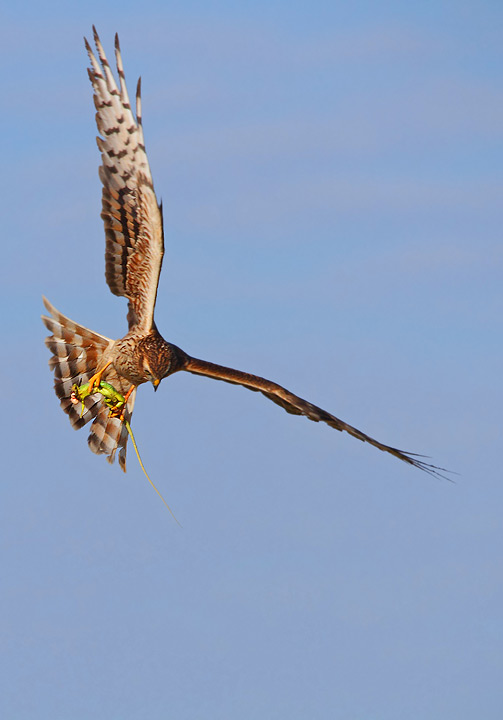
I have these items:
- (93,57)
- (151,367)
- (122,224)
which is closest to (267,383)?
(151,367)

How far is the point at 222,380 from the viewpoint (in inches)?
722

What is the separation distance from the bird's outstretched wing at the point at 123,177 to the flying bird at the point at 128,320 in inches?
0.5

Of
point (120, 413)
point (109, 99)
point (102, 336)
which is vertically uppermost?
point (109, 99)

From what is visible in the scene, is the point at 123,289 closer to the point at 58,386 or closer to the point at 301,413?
the point at 58,386

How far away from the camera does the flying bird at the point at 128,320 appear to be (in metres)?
16.4

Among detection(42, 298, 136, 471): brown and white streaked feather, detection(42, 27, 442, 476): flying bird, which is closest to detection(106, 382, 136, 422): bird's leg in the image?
detection(42, 27, 442, 476): flying bird

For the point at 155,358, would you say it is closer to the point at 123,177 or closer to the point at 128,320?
the point at 128,320

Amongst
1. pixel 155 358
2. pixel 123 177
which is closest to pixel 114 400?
pixel 155 358

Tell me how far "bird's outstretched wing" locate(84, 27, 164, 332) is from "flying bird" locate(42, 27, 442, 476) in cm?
1

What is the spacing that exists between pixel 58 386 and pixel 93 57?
4.28m

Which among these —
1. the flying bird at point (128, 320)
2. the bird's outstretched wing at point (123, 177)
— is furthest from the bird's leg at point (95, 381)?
the bird's outstretched wing at point (123, 177)

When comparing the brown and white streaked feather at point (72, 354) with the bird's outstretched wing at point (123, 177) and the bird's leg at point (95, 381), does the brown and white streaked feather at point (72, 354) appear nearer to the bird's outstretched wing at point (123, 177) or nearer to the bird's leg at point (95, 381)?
the bird's leg at point (95, 381)

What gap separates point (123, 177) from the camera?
1650cm

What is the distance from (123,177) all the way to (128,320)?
1.87 meters
